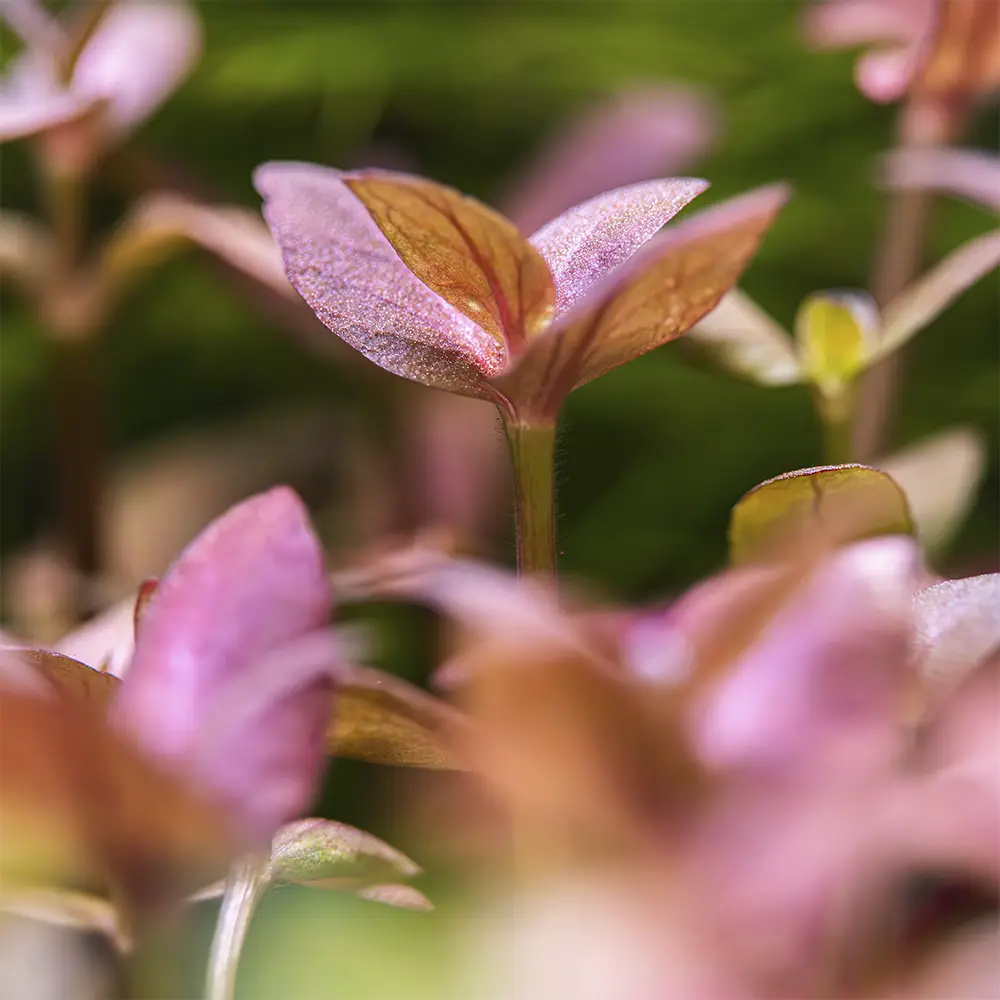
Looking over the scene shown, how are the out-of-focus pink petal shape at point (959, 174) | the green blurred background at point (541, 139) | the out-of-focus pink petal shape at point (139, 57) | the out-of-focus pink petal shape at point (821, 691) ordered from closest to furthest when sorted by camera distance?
1. the out-of-focus pink petal shape at point (821, 691)
2. the out-of-focus pink petal shape at point (959, 174)
3. the out-of-focus pink petal shape at point (139, 57)
4. the green blurred background at point (541, 139)

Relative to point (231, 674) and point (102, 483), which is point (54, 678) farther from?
point (102, 483)

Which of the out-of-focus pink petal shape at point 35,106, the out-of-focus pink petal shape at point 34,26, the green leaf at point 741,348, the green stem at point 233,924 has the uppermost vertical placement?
the out-of-focus pink petal shape at point 34,26

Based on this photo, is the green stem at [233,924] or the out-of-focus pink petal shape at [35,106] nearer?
the green stem at [233,924]

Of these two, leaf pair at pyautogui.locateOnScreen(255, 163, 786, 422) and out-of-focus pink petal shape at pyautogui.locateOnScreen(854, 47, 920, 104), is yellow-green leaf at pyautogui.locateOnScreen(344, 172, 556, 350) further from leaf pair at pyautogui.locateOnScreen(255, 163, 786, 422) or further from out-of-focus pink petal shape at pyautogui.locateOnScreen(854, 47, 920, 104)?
out-of-focus pink petal shape at pyautogui.locateOnScreen(854, 47, 920, 104)

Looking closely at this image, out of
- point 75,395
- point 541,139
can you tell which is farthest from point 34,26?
point 541,139

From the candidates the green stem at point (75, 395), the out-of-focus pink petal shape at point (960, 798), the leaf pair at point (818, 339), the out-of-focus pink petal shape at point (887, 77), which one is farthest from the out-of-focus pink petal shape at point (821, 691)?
the green stem at point (75, 395)

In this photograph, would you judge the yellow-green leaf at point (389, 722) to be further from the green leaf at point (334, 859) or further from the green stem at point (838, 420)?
the green stem at point (838, 420)
